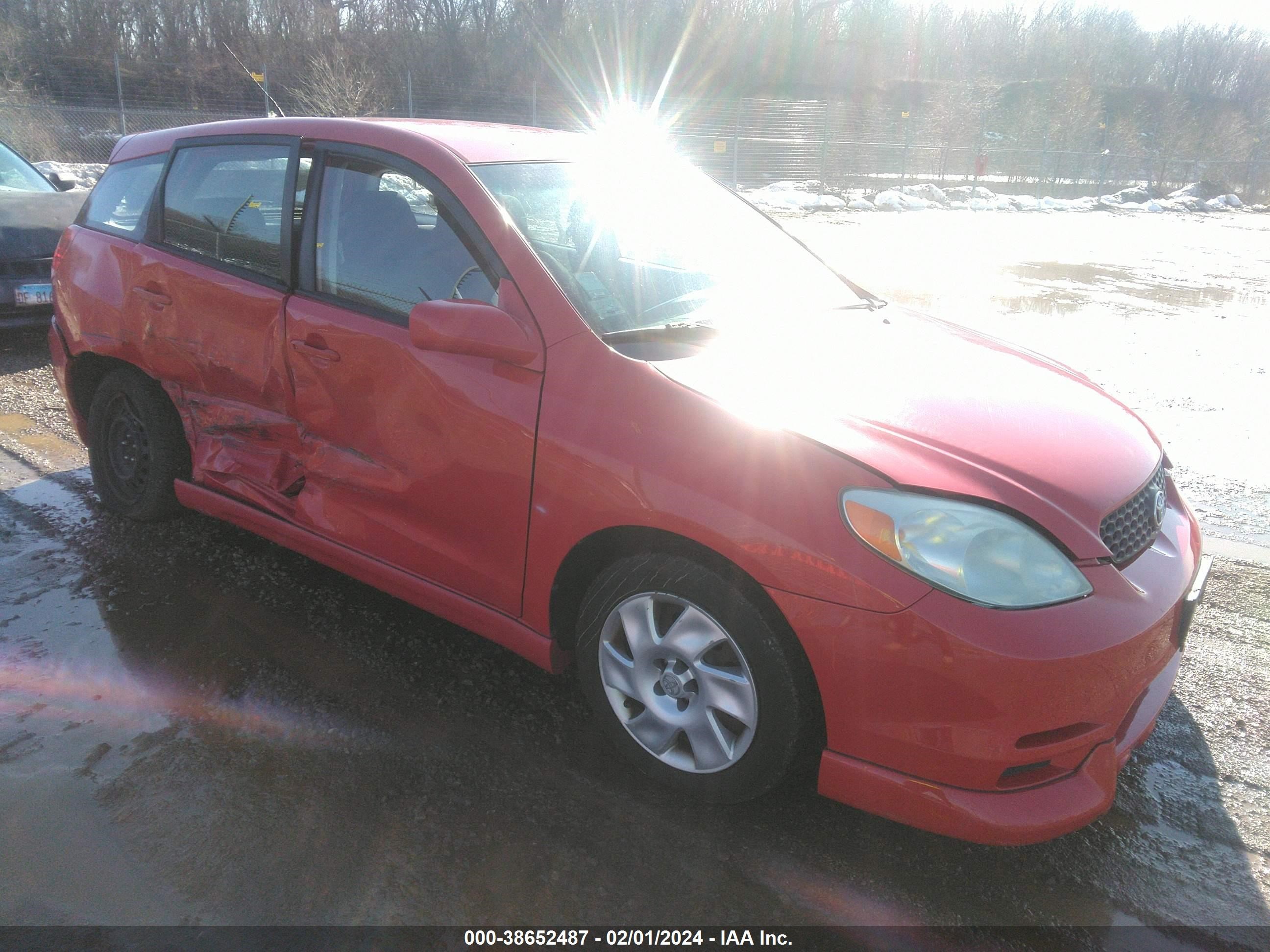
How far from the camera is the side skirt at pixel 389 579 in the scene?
2.53 meters

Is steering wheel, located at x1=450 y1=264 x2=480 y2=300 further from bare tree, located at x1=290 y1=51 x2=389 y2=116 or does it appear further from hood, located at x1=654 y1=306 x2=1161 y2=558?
bare tree, located at x1=290 y1=51 x2=389 y2=116

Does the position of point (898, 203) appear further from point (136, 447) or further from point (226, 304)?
point (226, 304)

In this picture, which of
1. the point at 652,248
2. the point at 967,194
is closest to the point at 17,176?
the point at 652,248

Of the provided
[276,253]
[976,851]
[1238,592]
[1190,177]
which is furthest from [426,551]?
[1190,177]

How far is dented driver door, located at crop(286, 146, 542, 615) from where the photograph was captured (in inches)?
96.7

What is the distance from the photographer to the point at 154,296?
3.44 m

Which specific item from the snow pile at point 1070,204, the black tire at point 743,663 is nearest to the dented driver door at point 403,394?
the black tire at point 743,663

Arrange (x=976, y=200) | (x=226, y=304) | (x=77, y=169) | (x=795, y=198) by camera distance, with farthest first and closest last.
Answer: (x=976, y=200)
(x=795, y=198)
(x=77, y=169)
(x=226, y=304)

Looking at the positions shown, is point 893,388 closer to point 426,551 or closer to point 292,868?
point 426,551

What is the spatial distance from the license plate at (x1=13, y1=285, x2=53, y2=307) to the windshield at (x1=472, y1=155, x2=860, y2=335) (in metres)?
5.42

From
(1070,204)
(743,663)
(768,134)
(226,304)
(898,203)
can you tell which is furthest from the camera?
(768,134)

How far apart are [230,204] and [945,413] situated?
8.50 feet

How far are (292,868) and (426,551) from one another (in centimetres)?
92

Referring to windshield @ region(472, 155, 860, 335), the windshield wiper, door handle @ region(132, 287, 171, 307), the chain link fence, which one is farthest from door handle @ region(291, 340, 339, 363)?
the chain link fence
